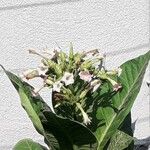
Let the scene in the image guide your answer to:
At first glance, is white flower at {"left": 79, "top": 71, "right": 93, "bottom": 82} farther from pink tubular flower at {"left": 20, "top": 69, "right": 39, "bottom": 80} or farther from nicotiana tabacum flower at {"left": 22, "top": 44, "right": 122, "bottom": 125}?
pink tubular flower at {"left": 20, "top": 69, "right": 39, "bottom": 80}

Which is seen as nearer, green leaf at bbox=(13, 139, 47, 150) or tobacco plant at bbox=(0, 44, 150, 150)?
tobacco plant at bbox=(0, 44, 150, 150)

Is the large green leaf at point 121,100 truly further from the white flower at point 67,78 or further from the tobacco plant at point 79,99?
the white flower at point 67,78

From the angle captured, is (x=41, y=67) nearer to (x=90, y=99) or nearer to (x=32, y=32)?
(x=90, y=99)

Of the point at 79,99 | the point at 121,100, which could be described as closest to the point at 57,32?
the point at 121,100

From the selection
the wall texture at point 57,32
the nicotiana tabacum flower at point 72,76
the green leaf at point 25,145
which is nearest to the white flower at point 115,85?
the nicotiana tabacum flower at point 72,76

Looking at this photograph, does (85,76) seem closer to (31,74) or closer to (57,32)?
(31,74)

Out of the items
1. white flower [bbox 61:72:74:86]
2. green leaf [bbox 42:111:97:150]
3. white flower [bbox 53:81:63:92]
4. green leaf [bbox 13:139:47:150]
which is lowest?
green leaf [bbox 13:139:47:150]

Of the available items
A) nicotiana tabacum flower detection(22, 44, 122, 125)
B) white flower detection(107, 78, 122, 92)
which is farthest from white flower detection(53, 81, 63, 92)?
white flower detection(107, 78, 122, 92)
